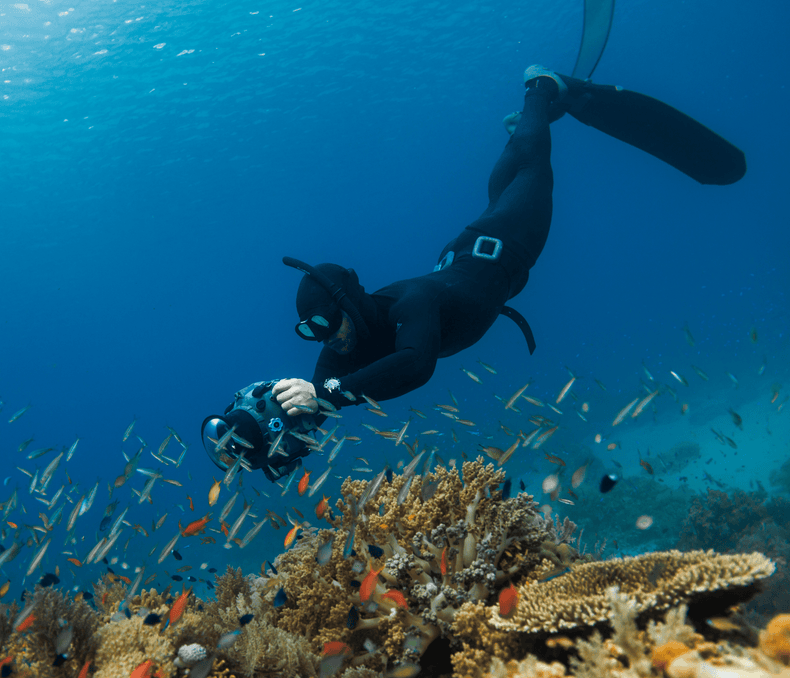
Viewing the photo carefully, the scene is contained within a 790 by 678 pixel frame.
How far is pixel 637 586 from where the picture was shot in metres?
1.93

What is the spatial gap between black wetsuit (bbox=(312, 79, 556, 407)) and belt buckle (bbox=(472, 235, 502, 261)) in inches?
0.7

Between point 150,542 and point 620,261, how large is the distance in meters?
91.4

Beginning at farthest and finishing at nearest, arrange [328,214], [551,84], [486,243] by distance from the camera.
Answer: [328,214] → [551,84] → [486,243]

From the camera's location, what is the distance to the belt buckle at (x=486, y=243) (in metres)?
4.87

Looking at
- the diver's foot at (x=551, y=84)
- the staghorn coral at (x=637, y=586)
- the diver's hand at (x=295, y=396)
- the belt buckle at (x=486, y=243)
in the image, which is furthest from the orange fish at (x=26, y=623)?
the diver's foot at (x=551, y=84)

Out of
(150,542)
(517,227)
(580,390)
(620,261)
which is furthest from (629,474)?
(620,261)

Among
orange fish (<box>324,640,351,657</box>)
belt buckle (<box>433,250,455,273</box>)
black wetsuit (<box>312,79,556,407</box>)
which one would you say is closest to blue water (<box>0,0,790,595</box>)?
belt buckle (<box>433,250,455,273</box>)

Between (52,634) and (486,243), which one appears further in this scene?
(486,243)

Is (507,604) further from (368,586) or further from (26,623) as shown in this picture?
(26,623)

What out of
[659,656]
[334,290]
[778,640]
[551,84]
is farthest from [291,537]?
[551,84]

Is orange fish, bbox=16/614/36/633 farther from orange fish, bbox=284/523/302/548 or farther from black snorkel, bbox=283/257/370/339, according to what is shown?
black snorkel, bbox=283/257/370/339

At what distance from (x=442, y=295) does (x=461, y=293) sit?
285mm

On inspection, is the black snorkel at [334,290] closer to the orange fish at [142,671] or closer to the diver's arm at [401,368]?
the diver's arm at [401,368]

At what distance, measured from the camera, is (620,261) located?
284ft
